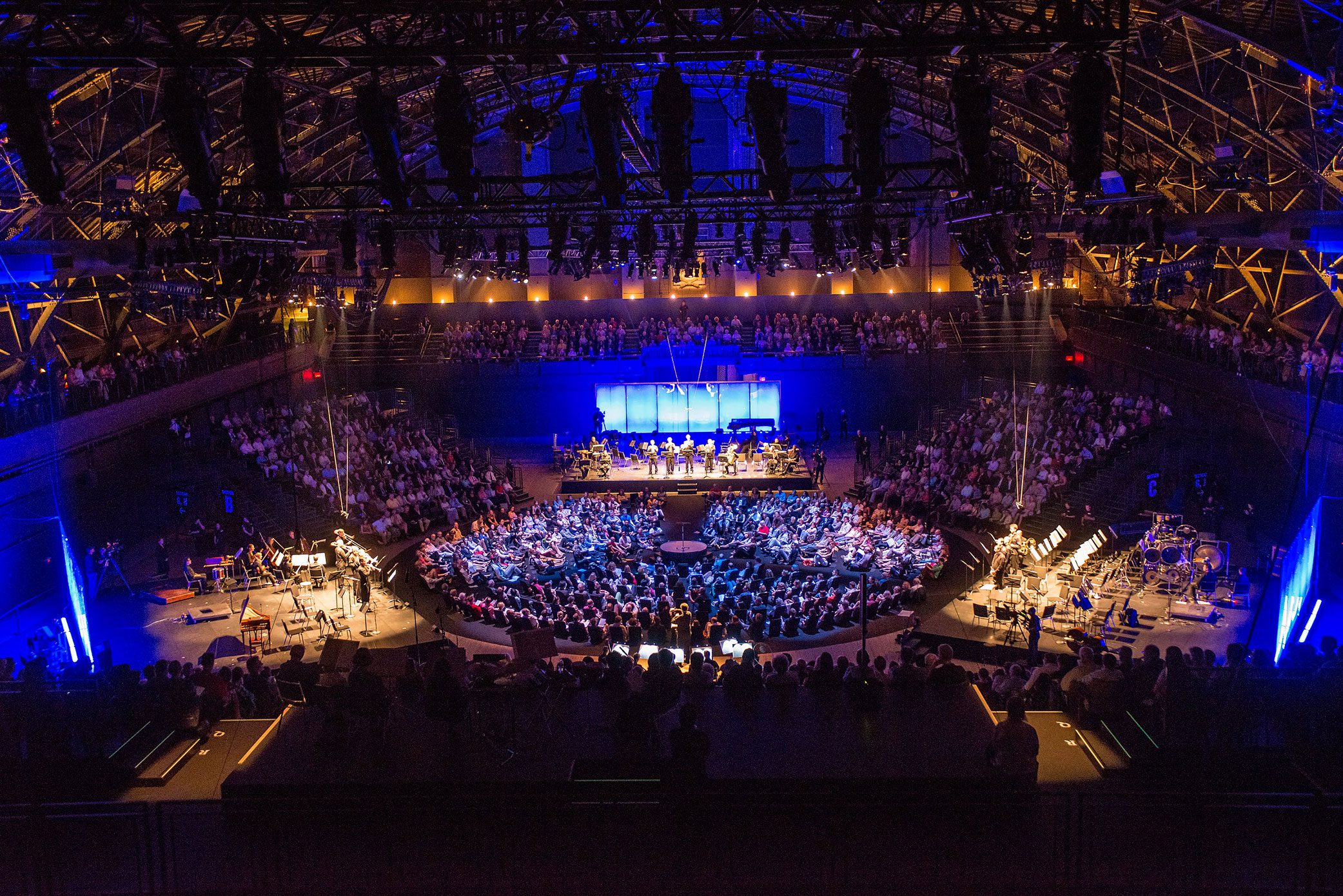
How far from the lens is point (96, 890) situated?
786 cm

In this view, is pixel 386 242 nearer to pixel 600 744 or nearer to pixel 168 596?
pixel 168 596

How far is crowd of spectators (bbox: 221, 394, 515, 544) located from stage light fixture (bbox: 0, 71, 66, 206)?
44.5ft

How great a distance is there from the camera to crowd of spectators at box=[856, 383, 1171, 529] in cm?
2136

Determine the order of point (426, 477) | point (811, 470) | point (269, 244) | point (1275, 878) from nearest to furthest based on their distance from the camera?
1. point (1275, 878)
2. point (269, 244)
3. point (426, 477)
4. point (811, 470)

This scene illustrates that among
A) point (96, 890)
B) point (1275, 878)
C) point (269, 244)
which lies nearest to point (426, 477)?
point (269, 244)

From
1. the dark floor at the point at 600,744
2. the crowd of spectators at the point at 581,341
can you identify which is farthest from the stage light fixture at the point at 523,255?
the dark floor at the point at 600,744

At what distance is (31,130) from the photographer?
8398 mm

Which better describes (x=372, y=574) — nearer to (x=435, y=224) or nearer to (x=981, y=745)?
(x=435, y=224)

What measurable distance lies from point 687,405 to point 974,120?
2387 cm

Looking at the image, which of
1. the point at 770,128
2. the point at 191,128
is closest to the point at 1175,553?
the point at 770,128

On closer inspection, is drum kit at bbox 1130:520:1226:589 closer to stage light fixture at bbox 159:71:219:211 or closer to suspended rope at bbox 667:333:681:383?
stage light fixture at bbox 159:71:219:211

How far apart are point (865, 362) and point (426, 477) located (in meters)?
14.5

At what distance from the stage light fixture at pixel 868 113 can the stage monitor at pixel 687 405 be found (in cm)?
2321

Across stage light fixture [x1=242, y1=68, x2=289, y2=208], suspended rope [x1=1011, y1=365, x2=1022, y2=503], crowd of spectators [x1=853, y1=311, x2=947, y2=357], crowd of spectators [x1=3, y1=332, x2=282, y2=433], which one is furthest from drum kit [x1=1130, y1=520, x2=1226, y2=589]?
crowd of spectators [x1=3, y1=332, x2=282, y2=433]
